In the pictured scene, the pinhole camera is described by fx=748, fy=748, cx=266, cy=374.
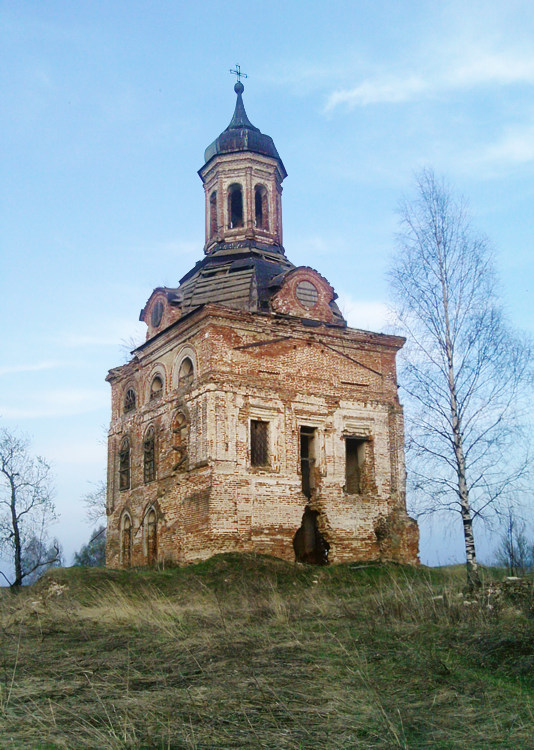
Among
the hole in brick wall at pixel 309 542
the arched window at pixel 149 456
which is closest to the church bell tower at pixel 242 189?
the arched window at pixel 149 456

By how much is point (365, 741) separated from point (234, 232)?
20.0 metres

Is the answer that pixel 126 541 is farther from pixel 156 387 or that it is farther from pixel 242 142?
pixel 242 142

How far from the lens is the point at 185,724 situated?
14.1 ft

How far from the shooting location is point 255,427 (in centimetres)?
1848

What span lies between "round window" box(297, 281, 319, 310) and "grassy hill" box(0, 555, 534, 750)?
10.8 m

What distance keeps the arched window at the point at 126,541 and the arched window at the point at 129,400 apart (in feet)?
10.2

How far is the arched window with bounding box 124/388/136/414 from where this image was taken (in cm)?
2212

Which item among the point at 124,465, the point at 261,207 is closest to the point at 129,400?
the point at 124,465

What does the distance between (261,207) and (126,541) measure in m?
11.0

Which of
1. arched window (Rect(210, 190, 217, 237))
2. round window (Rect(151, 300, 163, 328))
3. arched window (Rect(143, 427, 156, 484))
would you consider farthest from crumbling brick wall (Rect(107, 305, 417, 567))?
arched window (Rect(210, 190, 217, 237))

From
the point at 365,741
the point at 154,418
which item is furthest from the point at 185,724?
the point at 154,418

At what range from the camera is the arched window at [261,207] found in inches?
924

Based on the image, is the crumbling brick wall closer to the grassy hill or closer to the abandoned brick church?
the abandoned brick church

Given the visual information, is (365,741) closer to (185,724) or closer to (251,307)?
(185,724)
